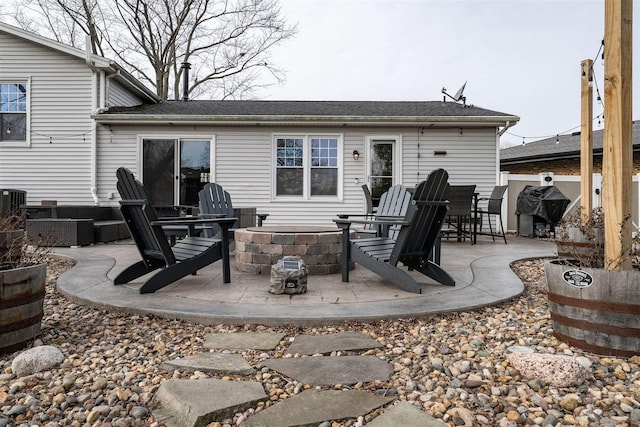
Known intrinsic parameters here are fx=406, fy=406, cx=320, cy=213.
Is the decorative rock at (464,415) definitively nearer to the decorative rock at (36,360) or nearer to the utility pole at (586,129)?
the decorative rock at (36,360)

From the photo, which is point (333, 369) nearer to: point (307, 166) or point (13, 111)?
point (307, 166)

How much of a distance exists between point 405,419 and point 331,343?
0.84 meters

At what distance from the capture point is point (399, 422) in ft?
4.82

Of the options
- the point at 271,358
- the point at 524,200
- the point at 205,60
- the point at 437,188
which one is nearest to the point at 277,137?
the point at 524,200

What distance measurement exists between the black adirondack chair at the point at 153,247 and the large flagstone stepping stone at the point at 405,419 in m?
2.23

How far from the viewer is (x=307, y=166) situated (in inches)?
339

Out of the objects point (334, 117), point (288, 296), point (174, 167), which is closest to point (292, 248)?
point (288, 296)

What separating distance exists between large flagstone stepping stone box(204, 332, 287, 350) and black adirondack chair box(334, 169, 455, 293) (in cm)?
126

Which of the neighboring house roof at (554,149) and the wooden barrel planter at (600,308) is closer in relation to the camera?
the wooden barrel planter at (600,308)

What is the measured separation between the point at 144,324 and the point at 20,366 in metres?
0.81

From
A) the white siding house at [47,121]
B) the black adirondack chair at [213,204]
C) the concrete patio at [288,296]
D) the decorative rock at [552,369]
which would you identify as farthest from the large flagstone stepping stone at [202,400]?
the white siding house at [47,121]

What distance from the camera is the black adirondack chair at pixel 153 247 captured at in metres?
3.13

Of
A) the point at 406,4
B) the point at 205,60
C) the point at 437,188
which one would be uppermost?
the point at 205,60

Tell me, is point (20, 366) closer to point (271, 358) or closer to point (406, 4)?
point (271, 358)
